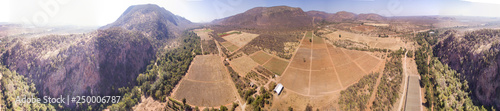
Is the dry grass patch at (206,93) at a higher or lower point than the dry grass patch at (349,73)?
lower

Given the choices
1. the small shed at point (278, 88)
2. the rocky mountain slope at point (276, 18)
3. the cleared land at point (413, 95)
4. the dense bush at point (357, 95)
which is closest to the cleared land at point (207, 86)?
the small shed at point (278, 88)

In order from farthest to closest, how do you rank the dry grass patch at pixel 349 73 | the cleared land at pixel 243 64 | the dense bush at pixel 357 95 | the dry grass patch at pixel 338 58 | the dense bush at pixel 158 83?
the cleared land at pixel 243 64 → the dense bush at pixel 158 83 → the dry grass patch at pixel 338 58 → the dry grass patch at pixel 349 73 → the dense bush at pixel 357 95

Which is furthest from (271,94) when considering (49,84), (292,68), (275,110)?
(49,84)

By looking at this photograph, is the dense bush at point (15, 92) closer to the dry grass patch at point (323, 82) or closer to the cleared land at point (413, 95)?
the dry grass patch at point (323, 82)

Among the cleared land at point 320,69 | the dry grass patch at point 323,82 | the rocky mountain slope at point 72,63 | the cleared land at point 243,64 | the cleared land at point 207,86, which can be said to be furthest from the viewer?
the cleared land at point 243,64

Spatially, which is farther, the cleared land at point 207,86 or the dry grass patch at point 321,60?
the cleared land at point 207,86

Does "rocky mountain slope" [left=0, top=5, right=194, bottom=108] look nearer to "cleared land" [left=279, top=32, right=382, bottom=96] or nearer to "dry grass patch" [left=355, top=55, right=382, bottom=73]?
"cleared land" [left=279, top=32, right=382, bottom=96]

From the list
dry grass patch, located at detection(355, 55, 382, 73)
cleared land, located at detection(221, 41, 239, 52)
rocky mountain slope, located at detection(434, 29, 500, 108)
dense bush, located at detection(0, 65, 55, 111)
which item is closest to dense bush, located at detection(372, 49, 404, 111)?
dry grass patch, located at detection(355, 55, 382, 73)

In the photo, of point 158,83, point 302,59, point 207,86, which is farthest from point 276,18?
point 158,83
